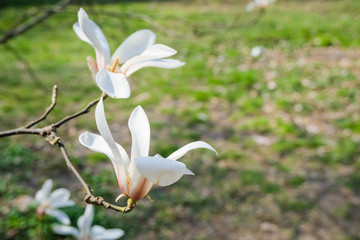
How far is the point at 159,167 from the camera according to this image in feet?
1.80

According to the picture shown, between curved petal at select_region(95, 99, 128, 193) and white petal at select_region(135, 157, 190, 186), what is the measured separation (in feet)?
0.28

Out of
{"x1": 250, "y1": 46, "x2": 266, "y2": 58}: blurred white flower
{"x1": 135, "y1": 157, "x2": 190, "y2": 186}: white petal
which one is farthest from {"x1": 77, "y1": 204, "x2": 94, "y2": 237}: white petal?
{"x1": 250, "y1": 46, "x2": 266, "y2": 58}: blurred white flower

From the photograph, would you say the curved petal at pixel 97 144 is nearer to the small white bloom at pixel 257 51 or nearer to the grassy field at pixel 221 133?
the grassy field at pixel 221 133

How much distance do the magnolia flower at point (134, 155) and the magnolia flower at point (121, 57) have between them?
0.05 meters

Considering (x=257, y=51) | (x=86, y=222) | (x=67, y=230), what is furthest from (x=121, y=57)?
(x=257, y=51)

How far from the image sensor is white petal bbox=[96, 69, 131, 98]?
1.99ft

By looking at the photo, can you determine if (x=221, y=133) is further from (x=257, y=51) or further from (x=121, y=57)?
(x=121, y=57)

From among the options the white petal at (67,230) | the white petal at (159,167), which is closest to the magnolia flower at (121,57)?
the white petal at (159,167)

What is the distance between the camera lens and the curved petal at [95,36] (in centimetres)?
69

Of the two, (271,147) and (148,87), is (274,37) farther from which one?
(271,147)

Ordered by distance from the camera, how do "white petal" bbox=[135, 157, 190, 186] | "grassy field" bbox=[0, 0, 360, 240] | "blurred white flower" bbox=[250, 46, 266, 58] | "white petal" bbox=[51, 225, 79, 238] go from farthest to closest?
1. "blurred white flower" bbox=[250, 46, 266, 58]
2. "grassy field" bbox=[0, 0, 360, 240]
3. "white petal" bbox=[51, 225, 79, 238]
4. "white petal" bbox=[135, 157, 190, 186]

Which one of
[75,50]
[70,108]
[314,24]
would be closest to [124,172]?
[70,108]

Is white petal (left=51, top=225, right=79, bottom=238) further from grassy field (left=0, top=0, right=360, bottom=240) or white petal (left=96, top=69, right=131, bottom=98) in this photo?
white petal (left=96, top=69, right=131, bottom=98)

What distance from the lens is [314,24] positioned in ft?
23.1
